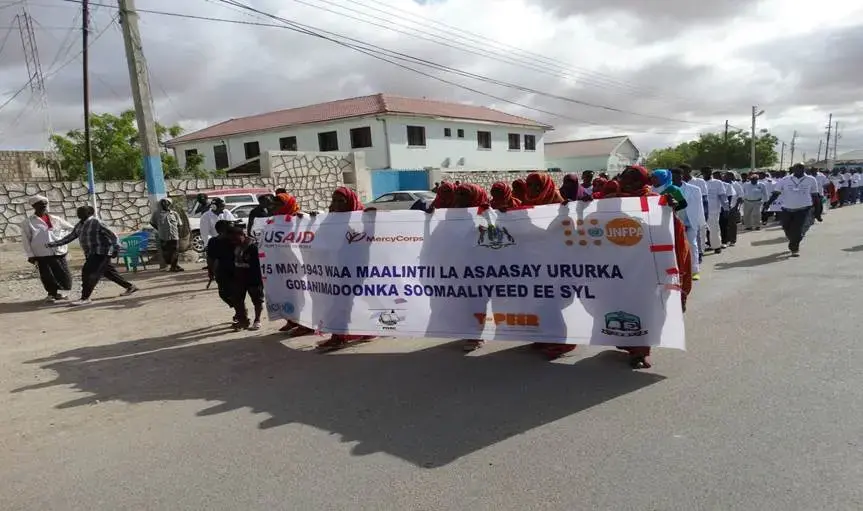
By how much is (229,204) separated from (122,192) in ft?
15.9

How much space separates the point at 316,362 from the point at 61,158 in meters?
30.4

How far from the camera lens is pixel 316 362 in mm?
5473

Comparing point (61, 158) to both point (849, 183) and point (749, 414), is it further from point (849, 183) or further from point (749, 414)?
point (849, 183)

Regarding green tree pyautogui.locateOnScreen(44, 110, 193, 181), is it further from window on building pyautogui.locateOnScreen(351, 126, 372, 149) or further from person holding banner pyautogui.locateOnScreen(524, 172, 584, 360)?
person holding banner pyautogui.locateOnScreen(524, 172, 584, 360)

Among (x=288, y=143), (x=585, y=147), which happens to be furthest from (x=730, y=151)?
(x=288, y=143)

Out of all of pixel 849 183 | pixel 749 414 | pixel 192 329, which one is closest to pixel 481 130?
pixel 849 183

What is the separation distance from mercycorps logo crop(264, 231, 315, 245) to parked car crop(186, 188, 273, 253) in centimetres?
855

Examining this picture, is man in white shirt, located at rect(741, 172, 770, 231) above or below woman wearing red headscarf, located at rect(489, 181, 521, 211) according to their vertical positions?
below

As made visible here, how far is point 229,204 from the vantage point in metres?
15.4

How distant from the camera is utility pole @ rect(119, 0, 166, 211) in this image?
11.7m

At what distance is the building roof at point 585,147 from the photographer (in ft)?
192

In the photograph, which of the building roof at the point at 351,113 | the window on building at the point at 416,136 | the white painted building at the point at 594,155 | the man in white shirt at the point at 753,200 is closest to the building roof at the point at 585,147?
the white painted building at the point at 594,155

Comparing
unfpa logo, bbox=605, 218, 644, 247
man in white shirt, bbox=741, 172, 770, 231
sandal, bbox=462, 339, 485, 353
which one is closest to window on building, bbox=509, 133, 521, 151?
man in white shirt, bbox=741, 172, 770, 231

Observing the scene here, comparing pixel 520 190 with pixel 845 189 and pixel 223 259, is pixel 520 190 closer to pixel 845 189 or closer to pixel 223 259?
pixel 223 259
